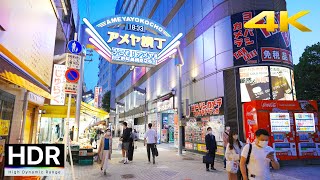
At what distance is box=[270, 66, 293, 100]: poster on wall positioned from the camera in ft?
44.3

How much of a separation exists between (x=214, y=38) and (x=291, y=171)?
29.8ft

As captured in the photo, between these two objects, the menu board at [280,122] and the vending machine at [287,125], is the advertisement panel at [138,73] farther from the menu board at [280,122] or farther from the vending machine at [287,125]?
the menu board at [280,122]

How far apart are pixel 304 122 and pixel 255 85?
3131 mm

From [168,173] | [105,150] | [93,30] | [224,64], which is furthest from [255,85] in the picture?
[93,30]

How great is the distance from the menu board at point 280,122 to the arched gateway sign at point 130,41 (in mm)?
8081

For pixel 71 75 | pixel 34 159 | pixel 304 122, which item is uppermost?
pixel 71 75

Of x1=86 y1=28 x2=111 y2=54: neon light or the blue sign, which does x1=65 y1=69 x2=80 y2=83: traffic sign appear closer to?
the blue sign

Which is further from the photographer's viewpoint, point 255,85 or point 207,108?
point 207,108

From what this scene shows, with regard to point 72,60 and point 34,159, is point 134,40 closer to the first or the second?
point 72,60

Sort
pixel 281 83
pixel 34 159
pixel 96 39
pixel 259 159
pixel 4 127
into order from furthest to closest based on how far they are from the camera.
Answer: pixel 96 39 → pixel 281 83 → pixel 4 127 → pixel 259 159 → pixel 34 159

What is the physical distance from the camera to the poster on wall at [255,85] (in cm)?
1342

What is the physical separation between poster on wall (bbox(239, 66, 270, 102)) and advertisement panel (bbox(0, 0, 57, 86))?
1030cm

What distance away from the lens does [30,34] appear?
283 inches

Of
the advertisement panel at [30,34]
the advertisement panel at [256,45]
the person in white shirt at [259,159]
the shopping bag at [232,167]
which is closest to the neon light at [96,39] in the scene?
the advertisement panel at [30,34]
